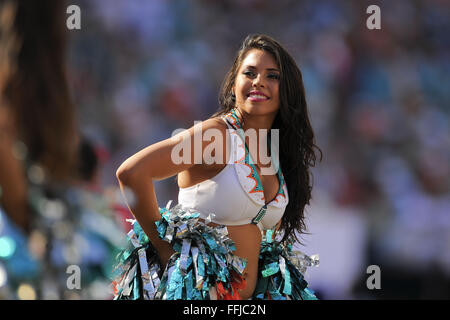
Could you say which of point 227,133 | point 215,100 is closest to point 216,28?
point 215,100

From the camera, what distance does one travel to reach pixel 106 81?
5023 millimetres

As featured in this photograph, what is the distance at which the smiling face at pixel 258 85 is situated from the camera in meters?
2.43

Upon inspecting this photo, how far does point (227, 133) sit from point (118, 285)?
718mm

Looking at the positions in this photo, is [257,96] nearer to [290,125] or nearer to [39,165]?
[290,125]

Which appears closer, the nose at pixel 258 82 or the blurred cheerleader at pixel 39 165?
the blurred cheerleader at pixel 39 165

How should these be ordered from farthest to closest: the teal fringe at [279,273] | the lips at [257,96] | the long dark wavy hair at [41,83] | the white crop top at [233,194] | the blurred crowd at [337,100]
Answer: the blurred crowd at [337,100] < the lips at [257,96] < the teal fringe at [279,273] < the white crop top at [233,194] < the long dark wavy hair at [41,83]

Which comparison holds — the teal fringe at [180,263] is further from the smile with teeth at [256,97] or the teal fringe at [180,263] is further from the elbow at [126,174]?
the smile with teeth at [256,97]

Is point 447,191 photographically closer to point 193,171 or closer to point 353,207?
point 353,207

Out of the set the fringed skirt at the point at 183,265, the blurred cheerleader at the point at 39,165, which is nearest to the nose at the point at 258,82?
the fringed skirt at the point at 183,265

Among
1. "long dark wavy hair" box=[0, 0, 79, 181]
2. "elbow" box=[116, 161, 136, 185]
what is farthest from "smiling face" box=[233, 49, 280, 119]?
"long dark wavy hair" box=[0, 0, 79, 181]

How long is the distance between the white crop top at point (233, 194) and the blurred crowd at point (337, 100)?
236 cm

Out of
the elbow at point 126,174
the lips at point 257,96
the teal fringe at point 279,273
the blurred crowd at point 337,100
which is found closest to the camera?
the elbow at point 126,174

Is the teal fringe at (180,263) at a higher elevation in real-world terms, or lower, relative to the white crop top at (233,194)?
lower
